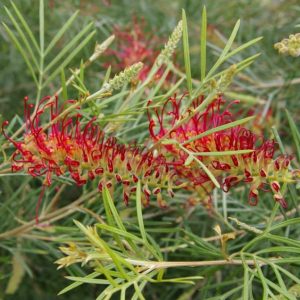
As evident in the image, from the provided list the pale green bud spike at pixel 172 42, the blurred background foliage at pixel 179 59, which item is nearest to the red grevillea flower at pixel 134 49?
the blurred background foliage at pixel 179 59

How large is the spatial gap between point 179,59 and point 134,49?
0.16 m

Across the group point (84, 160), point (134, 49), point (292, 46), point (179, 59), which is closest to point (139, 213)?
point (84, 160)

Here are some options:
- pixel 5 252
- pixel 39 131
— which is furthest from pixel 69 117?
pixel 5 252

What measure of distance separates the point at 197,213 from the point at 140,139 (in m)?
0.13

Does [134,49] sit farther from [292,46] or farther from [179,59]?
[292,46]

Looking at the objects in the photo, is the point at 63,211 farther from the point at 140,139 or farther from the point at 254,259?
the point at 254,259

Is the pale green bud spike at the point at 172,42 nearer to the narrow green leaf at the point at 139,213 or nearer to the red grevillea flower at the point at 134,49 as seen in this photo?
the narrow green leaf at the point at 139,213

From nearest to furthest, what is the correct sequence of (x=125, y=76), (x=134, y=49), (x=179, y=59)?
(x=125, y=76)
(x=134, y=49)
(x=179, y=59)

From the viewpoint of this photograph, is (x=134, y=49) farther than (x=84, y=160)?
Yes

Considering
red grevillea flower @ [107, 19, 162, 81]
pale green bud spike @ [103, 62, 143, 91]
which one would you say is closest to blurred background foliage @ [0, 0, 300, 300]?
red grevillea flower @ [107, 19, 162, 81]

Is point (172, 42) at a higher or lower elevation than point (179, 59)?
higher

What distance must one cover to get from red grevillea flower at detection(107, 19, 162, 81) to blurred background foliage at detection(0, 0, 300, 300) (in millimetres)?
30

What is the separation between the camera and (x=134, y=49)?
86 cm

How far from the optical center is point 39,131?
1.70ft
